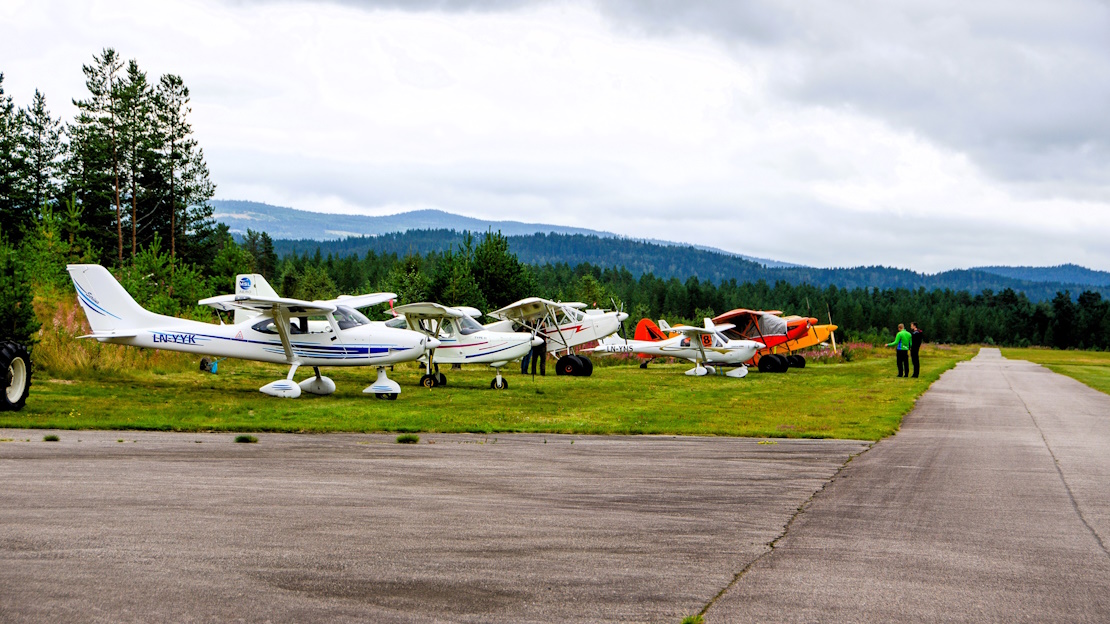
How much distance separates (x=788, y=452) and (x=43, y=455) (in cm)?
835

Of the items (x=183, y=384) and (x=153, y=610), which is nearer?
(x=153, y=610)

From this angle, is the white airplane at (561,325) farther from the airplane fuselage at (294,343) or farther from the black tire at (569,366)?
the airplane fuselage at (294,343)

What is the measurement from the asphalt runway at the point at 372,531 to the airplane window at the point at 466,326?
42.1 ft

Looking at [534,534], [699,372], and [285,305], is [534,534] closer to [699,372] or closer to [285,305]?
[285,305]

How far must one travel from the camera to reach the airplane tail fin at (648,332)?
3712 centimetres

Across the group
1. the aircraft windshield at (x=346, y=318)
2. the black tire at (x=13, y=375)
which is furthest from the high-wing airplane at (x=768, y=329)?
the black tire at (x=13, y=375)

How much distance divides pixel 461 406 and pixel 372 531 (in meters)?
11.1

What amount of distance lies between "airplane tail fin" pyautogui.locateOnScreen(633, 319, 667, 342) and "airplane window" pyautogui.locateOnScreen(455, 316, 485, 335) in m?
14.7

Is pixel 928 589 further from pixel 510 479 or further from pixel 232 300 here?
pixel 232 300

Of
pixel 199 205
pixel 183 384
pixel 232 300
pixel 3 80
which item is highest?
pixel 3 80

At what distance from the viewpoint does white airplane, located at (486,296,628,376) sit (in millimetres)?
28562

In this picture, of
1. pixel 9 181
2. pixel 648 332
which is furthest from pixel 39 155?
pixel 648 332

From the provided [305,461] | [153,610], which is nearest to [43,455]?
[305,461]

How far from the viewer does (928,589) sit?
16.2ft
